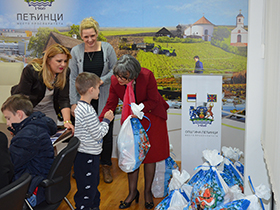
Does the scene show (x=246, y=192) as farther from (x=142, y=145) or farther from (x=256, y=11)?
(x=256, y=11)

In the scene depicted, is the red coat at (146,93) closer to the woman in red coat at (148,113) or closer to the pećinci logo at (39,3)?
the woman in red coat at (148,113)

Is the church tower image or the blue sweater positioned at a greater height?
the church tower image

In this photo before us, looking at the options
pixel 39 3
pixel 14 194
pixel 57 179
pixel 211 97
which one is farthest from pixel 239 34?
pixel 14 194

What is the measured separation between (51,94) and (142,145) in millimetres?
967

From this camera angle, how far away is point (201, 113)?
3096 millimetres

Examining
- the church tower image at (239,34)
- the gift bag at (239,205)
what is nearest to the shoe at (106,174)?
the gift bag at (239,205)

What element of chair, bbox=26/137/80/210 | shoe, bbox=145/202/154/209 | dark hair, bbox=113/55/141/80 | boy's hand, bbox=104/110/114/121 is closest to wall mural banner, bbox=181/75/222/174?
shoe, bbox=145/202/154/209

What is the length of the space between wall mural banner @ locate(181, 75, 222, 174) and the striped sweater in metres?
1.05

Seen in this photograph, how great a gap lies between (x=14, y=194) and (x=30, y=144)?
472 mm

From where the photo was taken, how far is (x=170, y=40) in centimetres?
409

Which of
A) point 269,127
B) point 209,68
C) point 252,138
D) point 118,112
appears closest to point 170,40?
point 209,68

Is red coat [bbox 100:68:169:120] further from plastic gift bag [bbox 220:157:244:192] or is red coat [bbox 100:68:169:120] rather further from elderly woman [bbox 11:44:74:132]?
plastic gift bag [bbox 220:157:244:192]

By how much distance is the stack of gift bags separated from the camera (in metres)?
1.87

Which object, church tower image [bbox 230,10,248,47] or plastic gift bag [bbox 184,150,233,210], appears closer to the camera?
plastic gift bag [bbox 184,150,233,210]
